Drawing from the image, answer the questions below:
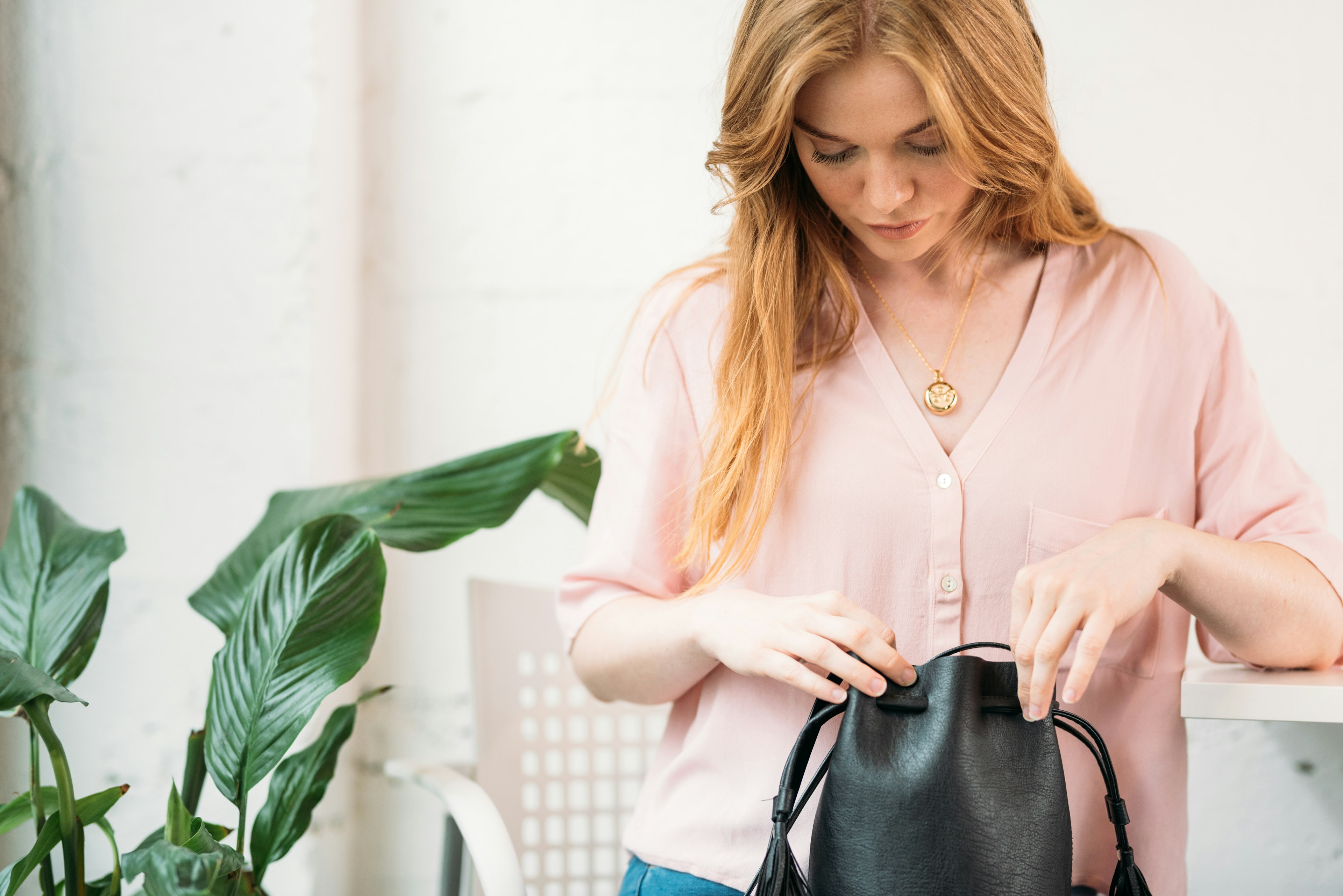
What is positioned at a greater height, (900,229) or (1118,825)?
(900,229)

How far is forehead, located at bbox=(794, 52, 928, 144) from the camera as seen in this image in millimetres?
632

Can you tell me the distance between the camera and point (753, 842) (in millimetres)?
724

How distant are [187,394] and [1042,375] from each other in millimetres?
915

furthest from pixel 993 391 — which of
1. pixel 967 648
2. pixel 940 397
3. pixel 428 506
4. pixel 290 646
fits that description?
pixel 290 646

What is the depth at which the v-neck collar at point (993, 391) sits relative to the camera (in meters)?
0.72

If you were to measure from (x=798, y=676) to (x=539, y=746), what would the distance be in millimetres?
488

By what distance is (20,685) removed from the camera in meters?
0.58

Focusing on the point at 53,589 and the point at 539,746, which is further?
the point at 539,746

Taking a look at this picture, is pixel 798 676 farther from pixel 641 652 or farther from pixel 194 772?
pixel 194 772

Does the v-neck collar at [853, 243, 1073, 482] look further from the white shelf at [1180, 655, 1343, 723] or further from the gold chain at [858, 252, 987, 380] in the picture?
the white shelf at [1180, 655, 1343, 723]

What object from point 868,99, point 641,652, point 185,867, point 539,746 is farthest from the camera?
point 539,746

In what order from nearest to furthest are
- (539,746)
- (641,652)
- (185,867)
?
(185,867), (641,652), (539,746)

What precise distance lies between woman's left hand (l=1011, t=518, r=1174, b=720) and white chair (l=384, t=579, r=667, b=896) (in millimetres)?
538

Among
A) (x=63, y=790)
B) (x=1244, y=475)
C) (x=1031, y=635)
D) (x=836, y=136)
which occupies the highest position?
(x=836, y=136)
